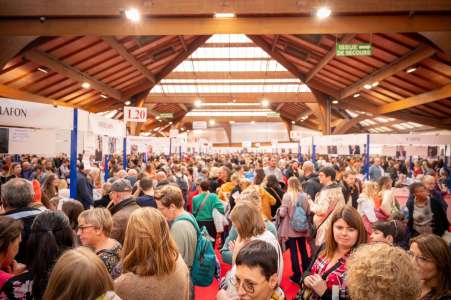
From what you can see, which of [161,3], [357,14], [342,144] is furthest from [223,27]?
[342,144]

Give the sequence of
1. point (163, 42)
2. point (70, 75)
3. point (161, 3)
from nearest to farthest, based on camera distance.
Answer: point (161, 3), point (70, 75), point (163, 42)

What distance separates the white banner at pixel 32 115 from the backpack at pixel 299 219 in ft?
10.5

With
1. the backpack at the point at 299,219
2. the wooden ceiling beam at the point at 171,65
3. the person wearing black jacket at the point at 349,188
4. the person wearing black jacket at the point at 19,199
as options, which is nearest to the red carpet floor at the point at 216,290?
the backpack at the point at 299,219

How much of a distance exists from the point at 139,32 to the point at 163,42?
6.86m

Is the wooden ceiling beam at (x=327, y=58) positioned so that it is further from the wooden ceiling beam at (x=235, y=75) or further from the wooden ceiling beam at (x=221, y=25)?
the wooden ceiling beam at (x=221, y=25)

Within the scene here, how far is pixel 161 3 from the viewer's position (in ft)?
24.0

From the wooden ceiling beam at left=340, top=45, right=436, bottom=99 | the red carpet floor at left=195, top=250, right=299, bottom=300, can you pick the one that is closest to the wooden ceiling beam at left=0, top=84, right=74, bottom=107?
the red carpet floor at left=195, top=250, right=299, bottom=300

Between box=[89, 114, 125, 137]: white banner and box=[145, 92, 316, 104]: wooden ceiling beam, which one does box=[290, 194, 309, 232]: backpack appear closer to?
box=[89, 114, 125, 137]: white banner

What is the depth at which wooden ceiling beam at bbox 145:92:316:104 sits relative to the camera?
22.1 m

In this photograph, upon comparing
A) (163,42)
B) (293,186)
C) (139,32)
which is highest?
(163,42)

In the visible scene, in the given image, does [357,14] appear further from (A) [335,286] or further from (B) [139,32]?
(A) [335,286]

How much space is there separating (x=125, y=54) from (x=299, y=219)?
10401mm

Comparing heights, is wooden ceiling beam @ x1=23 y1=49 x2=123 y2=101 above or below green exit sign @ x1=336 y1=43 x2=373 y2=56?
above

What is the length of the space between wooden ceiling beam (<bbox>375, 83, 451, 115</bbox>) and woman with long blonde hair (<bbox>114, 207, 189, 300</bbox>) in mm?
14312
